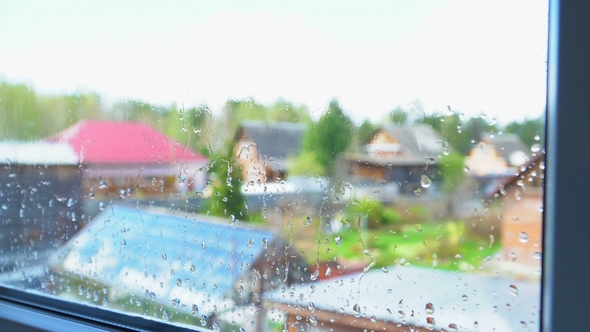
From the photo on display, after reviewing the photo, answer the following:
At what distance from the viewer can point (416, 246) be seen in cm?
55

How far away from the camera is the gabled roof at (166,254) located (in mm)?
707

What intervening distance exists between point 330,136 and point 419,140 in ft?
0.39

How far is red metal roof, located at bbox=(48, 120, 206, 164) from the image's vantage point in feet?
2.51

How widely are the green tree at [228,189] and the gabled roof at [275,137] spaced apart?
0.13 ft

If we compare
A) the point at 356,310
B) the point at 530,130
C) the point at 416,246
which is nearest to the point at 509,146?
the point at 530,130

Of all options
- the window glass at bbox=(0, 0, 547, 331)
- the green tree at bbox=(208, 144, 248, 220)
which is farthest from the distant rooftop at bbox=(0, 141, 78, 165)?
the green tree at bbox=(208, 144, 248, 220)

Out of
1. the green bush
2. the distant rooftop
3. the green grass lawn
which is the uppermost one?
the distant rooftop

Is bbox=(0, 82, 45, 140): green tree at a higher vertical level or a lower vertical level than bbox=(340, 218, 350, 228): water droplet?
higher

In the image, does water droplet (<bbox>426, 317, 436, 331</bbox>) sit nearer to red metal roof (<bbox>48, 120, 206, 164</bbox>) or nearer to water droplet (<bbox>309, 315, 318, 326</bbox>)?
water droplet (<bbox>309, 315, 318, 326</bbox>)

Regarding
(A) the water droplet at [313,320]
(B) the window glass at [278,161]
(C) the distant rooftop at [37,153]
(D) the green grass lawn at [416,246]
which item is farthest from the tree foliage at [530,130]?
(C) the distant rooftop at [37,153]

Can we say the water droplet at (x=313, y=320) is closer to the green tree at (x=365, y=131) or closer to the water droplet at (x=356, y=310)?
the water droplet at (x=356, y=310)

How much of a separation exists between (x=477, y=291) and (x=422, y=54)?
10.2 inches

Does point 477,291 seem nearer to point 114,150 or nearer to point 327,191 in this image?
point 327,191

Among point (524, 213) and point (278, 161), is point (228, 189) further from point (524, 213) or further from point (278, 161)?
point (524, 213)
